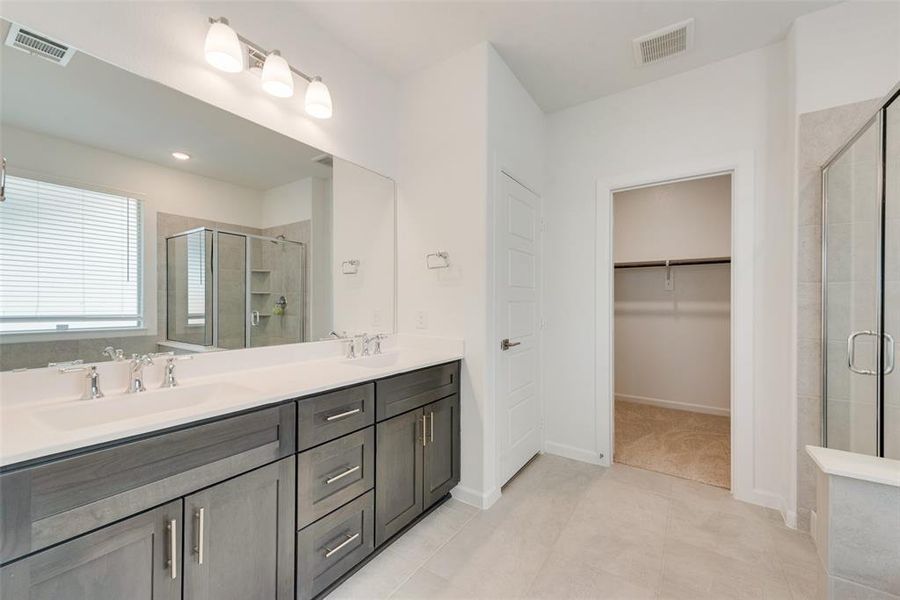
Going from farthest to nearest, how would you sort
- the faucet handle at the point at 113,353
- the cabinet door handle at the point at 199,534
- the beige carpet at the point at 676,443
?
1. the beige carpet at the point at 676,443
2. the faucet handle at the point at 113,353
3. the cabinet door handle at the point at 199,534

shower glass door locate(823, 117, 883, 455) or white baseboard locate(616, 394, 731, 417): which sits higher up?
shower glass door locate(823, 117, 883, 455)

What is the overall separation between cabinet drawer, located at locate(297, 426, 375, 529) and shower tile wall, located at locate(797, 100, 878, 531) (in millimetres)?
2223

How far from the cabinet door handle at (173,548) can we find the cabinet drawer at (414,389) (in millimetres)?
796

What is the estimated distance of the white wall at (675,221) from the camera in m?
3.70

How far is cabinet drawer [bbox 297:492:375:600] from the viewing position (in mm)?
1392

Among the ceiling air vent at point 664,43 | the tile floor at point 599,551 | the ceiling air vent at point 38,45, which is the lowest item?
the tile floor at point 599,551

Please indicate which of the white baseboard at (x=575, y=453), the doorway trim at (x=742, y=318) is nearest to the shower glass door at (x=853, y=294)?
the doorway trim at (x=742, y=318)

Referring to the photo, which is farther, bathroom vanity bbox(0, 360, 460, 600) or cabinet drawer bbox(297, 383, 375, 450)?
cabinet drawer bbox(297, 383, 375, 450)

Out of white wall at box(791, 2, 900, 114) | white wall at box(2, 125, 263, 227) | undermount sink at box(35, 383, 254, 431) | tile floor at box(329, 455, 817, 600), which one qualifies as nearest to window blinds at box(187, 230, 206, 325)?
white wall at box(2, 125, 263, 227)

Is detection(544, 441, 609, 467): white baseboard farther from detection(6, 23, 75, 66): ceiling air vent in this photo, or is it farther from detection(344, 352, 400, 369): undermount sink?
detection(6, 23, 75, 66): ceiling air vent

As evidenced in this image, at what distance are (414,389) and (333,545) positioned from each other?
731 mm

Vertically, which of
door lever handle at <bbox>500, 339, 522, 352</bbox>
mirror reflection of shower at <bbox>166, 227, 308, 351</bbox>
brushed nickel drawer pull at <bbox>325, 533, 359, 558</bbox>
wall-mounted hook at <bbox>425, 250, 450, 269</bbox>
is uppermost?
wall-mounted hook at <bbox>425, 250, 450, 269</bbox>

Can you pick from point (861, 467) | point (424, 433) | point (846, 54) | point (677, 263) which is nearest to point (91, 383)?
point (424, 433)

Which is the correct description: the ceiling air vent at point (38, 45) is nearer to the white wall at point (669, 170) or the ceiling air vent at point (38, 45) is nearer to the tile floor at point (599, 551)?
the tile floor at point (599, 551)
